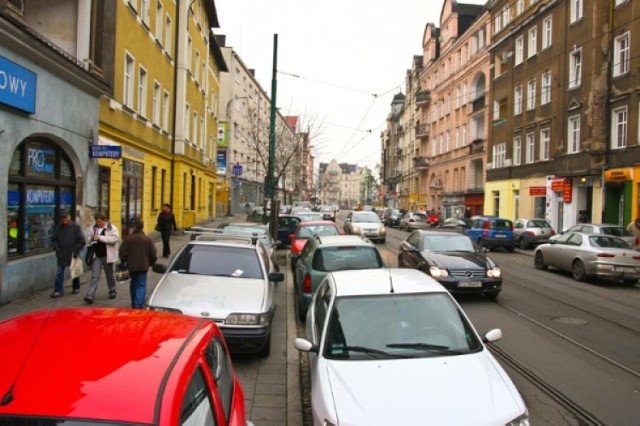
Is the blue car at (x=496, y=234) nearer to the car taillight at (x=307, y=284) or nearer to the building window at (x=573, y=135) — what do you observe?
the building window at (x=573, y=135)

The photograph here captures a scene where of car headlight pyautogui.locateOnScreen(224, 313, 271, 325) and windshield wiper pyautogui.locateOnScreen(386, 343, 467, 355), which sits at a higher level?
windshield wiper pyautogui.locateOnScreen(386, 343, 467, 355)

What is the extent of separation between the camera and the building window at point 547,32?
31.9 metres

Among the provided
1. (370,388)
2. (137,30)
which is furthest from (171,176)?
(370,388)

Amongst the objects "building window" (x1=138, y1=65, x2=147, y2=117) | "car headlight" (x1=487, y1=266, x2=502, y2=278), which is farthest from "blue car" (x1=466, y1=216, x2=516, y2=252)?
"building window" (x1=138, y1=65, x2=147, y2=117)

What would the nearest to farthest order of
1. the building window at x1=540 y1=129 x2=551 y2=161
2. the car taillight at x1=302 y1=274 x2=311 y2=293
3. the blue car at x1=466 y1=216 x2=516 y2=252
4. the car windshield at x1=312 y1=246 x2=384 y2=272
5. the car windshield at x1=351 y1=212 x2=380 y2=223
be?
the car taillight at x1=302 y1=274 x2=311 y2=293 < the car windshield at x1=312 y1=246 x2=384 y2=272 < the blue car at x1=466 y1=216 x2=516 y2=252 < the car windshield at x1=351 y1=212 x2=380 y2=223 < the building window at x1=540 y1=129 x2=551 y2=161

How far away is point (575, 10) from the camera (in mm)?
29094

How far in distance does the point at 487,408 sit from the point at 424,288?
1.83 metres

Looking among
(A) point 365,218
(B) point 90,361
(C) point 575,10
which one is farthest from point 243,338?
(C) point 575,10

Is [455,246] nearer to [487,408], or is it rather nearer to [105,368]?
[487,408]

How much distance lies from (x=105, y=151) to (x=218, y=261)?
6520 mm

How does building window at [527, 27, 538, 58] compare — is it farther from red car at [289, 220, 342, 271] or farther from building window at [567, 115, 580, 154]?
red car at [289, 220, 342, 271]

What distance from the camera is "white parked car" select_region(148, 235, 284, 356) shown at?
269 inches

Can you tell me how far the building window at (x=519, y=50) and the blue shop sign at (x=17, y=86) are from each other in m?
32.2

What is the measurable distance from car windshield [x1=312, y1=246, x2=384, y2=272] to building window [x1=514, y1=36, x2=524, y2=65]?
30.1m
